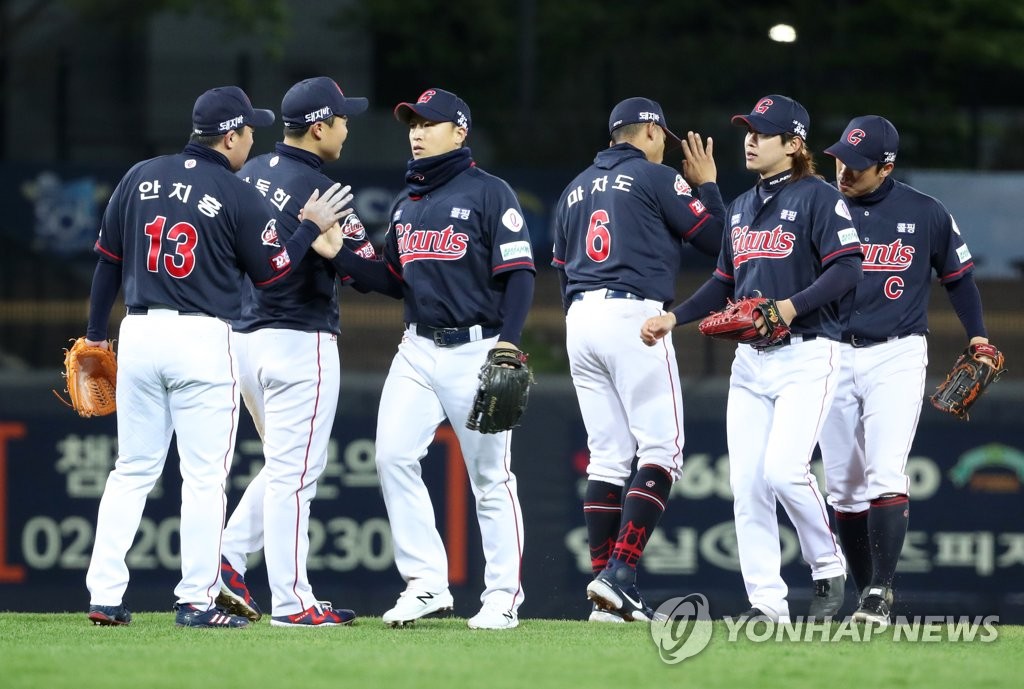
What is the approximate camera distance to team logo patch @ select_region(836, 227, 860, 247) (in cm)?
609

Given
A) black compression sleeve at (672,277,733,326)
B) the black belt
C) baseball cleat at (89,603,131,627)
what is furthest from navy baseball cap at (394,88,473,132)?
baseball cleat at (89,603,131,627)

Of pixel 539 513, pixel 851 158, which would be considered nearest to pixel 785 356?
pixel 851 158

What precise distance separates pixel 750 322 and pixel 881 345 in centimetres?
92

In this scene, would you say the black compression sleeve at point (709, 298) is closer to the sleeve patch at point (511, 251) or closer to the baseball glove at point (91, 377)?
the sleeve patch at point (511, 251)

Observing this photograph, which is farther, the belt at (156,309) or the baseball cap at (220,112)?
the baseball cap at (220,112)

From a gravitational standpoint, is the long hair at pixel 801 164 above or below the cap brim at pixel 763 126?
below

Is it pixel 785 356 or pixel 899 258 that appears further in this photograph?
pixel 899 258

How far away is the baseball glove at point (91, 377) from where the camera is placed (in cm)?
615

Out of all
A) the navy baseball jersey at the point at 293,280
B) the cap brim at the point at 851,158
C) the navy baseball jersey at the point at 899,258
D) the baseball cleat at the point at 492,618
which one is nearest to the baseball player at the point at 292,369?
the navy baseball jersey at the point at 293,280

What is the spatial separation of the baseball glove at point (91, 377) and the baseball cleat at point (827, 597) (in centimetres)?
288

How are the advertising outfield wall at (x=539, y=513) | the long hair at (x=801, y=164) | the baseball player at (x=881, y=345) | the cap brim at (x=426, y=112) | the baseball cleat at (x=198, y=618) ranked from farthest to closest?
the advertising outfield wall at (x=539, y=513) → the baseball player at (x=881, y=345) → the long hair at (x=801, y=164) → the cap brim at (x=426, y=112) → the baseball cleat at (x=198, y=618)

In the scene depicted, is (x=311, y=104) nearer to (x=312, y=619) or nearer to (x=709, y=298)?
(x=709, y=298)

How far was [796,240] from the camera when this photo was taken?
20.3 feet

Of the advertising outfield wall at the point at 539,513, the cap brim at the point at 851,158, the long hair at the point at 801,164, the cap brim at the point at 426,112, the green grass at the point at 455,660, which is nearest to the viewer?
the green grass at the point at 455,660
